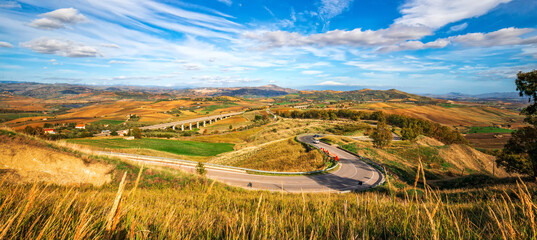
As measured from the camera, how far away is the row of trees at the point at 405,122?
69500 millimetres

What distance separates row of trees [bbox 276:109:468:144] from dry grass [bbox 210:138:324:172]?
123ft

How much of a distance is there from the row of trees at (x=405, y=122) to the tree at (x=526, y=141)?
38.1 m

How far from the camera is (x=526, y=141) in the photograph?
933 inches

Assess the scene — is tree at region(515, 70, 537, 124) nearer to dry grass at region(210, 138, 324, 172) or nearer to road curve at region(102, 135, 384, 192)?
road curve at region(102, 135, 384, 192)

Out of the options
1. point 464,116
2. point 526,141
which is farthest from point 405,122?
point 464,116

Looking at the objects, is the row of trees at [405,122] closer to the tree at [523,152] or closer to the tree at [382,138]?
the tree at [382,138]

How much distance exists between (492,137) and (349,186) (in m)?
109

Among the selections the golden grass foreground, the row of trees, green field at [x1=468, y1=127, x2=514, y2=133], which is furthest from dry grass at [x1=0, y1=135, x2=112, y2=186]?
green field at [x1=468, y1=127, x2=514, y2=133]

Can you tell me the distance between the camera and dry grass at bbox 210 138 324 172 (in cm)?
3797

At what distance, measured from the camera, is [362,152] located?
46.0 metres

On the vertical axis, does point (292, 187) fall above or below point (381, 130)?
below

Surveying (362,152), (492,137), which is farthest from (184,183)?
(492,137)

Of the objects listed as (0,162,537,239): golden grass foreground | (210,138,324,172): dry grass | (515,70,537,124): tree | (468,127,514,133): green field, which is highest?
(515,70,537,124): tree

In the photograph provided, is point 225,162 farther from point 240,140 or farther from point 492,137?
point 492,137
